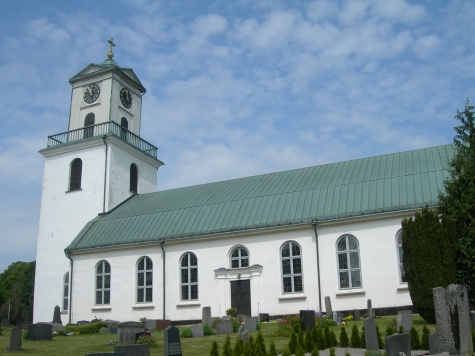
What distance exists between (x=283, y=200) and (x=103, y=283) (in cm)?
1106

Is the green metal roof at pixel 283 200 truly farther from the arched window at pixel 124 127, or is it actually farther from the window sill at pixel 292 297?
the arched window at pixel 124 127

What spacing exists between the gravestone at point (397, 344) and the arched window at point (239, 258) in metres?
15.1

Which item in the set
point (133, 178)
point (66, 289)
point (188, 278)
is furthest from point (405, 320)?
point (133, 178)

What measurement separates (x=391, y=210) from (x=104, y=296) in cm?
1605

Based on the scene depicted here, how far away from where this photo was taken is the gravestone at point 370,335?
13352 mm

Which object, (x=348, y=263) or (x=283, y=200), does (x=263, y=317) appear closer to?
(x=348, y=263)

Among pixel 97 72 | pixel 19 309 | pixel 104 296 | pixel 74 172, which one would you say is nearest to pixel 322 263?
pixel 104 296

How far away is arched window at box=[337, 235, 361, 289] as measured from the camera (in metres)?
24.1

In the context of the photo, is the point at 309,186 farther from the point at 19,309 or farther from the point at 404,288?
the point at 19,309

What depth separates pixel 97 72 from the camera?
3578 centimetres

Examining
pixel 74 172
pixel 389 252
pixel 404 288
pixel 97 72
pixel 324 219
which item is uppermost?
pixel 97 72

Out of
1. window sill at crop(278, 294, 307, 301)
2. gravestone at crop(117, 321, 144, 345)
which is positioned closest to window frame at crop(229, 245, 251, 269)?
window sill at crop(278, 294, 307, 301)

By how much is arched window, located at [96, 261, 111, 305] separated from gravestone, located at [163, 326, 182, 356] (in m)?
18.9

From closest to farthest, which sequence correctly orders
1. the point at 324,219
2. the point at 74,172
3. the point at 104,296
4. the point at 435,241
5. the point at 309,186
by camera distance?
1. the point at 435,241
2. the point at 324,219
3. the point at 309,186
4. the point at 104,296
5. the point at 74,172
